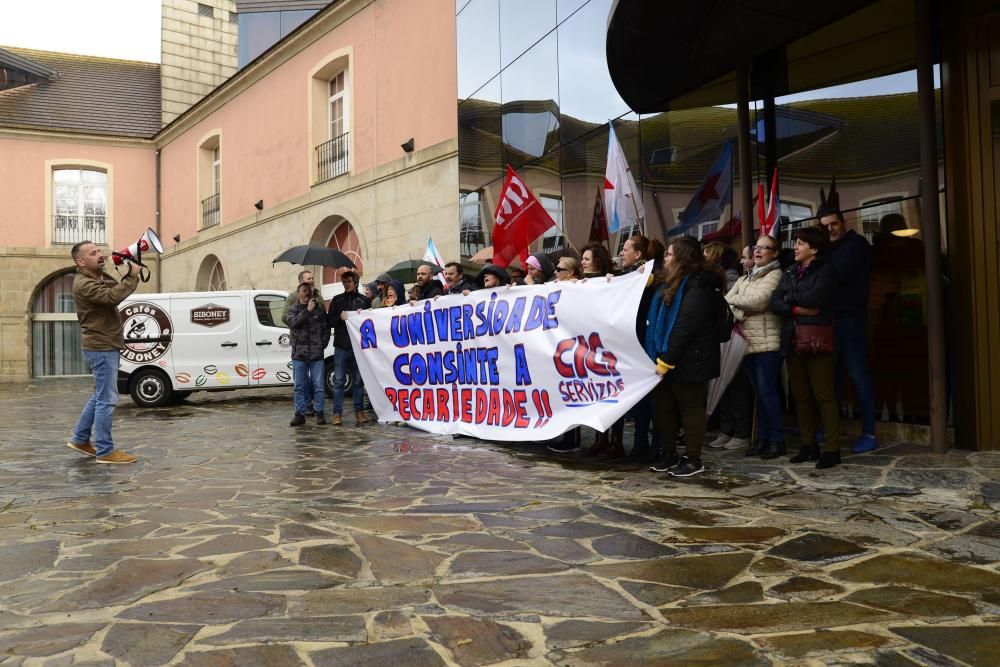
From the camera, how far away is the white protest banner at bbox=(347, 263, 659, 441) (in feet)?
22.0

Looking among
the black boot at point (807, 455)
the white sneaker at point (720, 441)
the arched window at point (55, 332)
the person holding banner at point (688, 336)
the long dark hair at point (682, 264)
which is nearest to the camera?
the person holding banner at point (688, 336)

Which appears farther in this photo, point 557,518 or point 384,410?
point 384,410

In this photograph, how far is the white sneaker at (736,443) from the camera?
7.43 meters

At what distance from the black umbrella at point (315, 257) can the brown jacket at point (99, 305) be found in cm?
572

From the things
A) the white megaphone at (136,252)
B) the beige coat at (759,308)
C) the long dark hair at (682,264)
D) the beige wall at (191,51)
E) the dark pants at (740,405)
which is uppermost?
the beige wall at (191,51)

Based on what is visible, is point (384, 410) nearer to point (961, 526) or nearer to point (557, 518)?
point (557, 518)

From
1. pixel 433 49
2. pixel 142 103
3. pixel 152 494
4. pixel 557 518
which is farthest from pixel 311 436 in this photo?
pixel 142 103

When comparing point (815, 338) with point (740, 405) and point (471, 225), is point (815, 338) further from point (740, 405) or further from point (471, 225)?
point (471, 225)

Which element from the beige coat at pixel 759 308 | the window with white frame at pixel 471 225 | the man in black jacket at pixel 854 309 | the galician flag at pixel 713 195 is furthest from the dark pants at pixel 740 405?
the window with white frame at pixel 471 225

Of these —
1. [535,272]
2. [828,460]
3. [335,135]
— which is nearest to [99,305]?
[535,272]

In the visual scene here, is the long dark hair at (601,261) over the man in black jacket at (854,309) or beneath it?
over

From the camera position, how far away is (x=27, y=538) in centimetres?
454

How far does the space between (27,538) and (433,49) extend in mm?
12852

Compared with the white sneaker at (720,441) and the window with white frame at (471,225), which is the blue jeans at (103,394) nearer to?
the white sneaker at (720,441)
